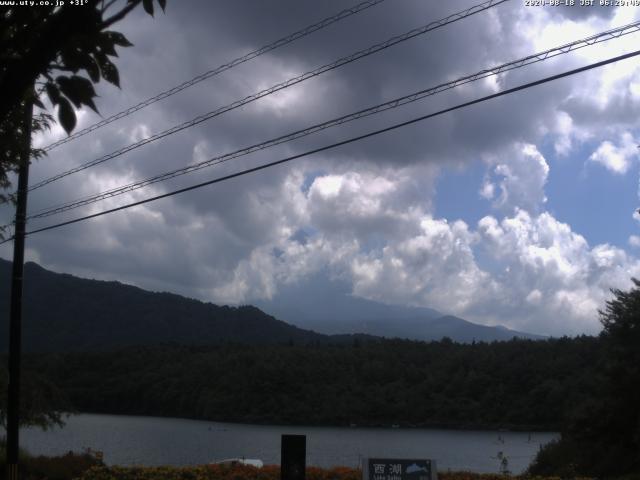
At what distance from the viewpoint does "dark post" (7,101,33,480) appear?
15.6m

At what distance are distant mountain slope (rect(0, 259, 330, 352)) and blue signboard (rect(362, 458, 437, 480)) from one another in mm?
108797

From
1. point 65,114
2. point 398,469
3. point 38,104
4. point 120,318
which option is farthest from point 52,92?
point 120,318

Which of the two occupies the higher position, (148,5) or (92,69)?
(148,5)

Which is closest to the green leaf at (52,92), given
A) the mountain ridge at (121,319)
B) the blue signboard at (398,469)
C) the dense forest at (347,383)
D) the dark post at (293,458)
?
the dark post at (293,458)

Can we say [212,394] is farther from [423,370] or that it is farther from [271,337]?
[271,337]

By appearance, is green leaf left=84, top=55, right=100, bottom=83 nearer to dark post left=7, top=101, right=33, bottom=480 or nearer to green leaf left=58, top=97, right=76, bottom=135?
green leaf left=58, top=97, right=76, bottom=135

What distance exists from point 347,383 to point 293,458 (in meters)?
68.6

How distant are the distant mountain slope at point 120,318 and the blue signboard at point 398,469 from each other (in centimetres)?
10880

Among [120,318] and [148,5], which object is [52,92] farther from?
[120,318]

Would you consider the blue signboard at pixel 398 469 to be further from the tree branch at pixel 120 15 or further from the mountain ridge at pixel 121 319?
the mountain ridge at pixel 121 319

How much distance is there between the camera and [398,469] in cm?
1305

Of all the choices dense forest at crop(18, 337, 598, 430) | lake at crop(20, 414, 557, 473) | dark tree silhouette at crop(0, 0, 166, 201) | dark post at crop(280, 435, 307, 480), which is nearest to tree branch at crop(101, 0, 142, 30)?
dark tree silhouette at crop(0, 0, 166, 201)

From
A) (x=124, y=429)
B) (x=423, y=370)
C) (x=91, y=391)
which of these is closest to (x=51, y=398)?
(x=124, y=429)

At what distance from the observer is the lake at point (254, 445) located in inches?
1399
